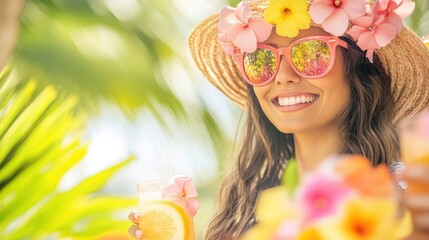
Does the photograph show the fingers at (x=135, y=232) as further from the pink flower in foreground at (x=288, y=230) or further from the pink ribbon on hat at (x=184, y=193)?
the pink flower in foreground at (x=288, y=230)

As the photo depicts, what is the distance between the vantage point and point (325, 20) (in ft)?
7.20

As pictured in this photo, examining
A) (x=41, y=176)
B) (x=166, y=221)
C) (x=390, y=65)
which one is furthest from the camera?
(x=41, y=176)

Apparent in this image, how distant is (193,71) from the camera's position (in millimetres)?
6332

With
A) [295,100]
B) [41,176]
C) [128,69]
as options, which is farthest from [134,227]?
[128,69]

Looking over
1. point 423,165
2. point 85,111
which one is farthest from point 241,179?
point 85,111

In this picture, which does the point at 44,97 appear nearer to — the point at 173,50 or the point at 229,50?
the point at 229,50

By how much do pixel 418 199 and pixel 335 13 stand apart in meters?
1.39

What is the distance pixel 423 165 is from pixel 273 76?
55.4 inches

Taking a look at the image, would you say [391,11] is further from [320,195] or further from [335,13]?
[320,195]

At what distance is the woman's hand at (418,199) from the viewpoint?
84 centimetres

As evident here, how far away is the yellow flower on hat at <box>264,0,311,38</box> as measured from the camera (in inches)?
87.8

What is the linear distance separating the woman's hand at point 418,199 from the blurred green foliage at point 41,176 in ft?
7.72

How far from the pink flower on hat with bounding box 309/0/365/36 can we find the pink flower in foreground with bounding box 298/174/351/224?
1.38 metres

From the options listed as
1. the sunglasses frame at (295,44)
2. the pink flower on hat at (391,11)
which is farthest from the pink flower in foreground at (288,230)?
the pink flower on hat at (391,11)
